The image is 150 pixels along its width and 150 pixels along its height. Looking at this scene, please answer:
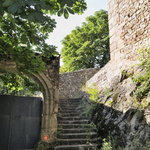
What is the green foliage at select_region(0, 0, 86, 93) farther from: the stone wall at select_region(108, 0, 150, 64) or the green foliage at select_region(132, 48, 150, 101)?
the stone wall at select_region(108, 0, 150, 64)

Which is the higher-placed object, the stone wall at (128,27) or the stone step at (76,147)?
the stone wall at (128,27)

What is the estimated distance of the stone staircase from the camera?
4605 mm

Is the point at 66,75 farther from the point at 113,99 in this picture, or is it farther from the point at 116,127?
the point at 116,127

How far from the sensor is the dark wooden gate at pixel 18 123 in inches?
205

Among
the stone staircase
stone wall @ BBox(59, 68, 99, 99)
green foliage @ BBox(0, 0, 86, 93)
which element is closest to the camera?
green foliage @ BBox(0, 0, 86, 93)

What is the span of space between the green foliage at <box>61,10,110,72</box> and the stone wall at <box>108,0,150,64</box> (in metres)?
6.22

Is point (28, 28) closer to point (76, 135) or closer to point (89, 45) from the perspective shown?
point (76, 135)

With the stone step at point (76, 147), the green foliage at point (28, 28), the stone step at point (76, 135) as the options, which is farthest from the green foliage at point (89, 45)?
the green foliage at point (28, 28)

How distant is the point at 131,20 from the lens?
219 inches

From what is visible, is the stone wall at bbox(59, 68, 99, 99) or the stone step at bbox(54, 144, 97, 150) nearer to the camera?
the stone step at bbox(54, 144, 97, 150)

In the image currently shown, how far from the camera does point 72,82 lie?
33.6 ft

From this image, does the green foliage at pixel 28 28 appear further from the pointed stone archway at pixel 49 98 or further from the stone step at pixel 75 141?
the stone step at pixel 75 141

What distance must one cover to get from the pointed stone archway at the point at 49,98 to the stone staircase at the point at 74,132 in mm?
298

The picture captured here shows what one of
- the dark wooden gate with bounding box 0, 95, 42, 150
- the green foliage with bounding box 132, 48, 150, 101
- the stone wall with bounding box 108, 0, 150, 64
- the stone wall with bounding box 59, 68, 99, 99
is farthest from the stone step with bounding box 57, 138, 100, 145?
the stone wall with bounding box 59, 68, 99, 99
